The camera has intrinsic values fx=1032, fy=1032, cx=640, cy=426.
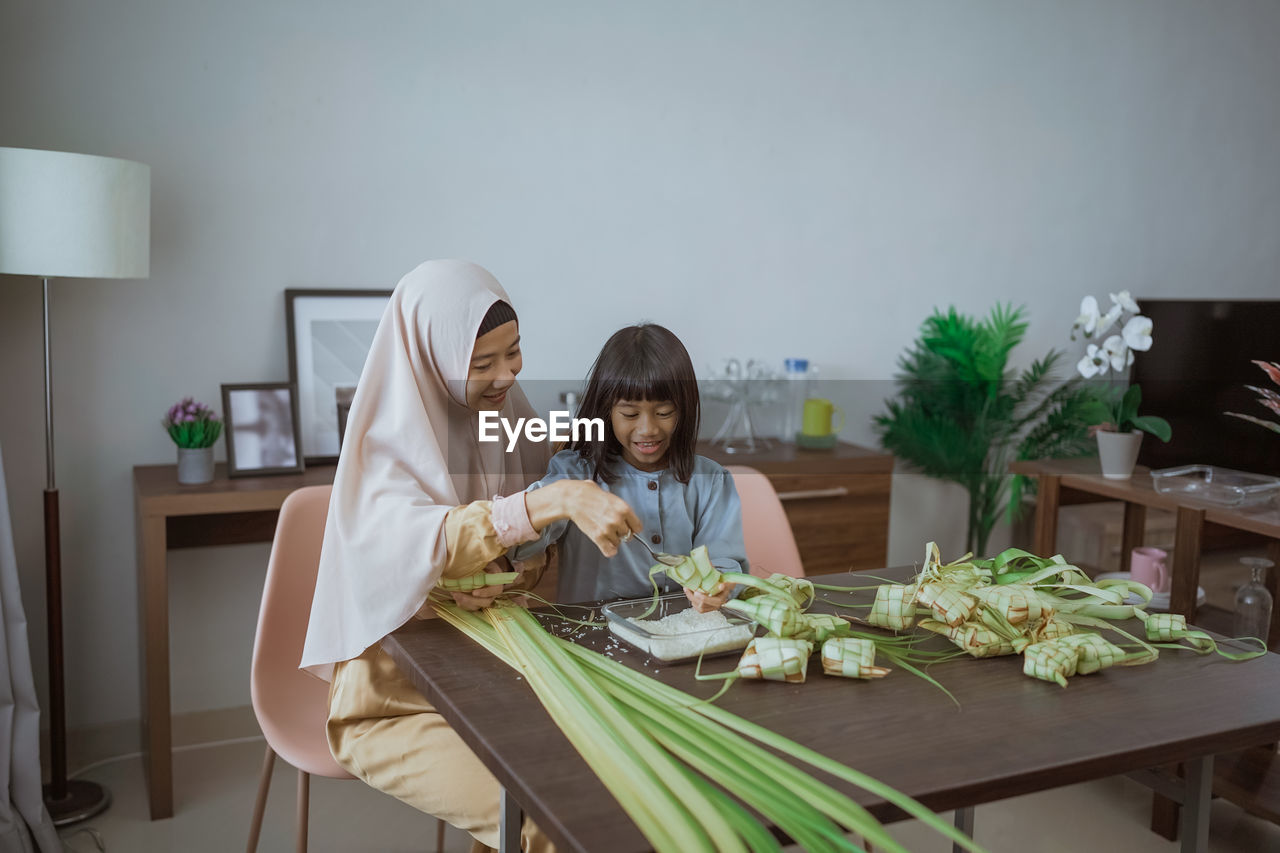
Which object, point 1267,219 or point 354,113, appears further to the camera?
point 1267,219

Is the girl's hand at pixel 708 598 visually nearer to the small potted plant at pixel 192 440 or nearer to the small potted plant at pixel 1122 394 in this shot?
the small potted plant at pixel 192 440

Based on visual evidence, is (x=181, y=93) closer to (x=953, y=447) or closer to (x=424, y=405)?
(x=424, y=405)

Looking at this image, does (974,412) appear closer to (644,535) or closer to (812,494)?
(812,494)

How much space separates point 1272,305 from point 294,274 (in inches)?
129

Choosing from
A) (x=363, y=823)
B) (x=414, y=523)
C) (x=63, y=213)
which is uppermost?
(x=63, y=213)

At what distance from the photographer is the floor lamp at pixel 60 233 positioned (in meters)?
2.23

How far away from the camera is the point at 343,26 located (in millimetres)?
2869

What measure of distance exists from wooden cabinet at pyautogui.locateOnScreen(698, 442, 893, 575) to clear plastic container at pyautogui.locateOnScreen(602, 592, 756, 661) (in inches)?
61.1

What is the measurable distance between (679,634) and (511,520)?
0.29 m

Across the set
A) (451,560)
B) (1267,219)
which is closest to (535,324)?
(451,560)

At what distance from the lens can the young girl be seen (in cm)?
182

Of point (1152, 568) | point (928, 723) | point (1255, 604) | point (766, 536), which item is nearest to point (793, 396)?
point (1152, 568)

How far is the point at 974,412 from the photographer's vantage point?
3752 millimetres

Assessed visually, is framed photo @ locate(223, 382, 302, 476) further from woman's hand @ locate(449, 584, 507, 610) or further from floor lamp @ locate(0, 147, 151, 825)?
woman's hand @ locate(449, 584, 507, 610)
